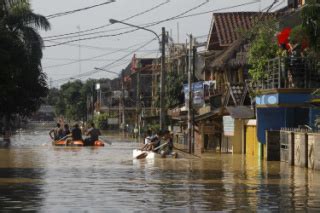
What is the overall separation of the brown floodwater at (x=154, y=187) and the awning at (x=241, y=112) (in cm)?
1002

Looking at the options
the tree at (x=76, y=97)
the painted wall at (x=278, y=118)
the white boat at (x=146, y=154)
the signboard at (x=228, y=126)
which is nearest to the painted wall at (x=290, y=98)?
the painted wall at (x=278, y=118)

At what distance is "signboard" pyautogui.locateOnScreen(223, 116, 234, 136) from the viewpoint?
1738 inches

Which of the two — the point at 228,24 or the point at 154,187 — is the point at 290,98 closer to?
the point at 154,187

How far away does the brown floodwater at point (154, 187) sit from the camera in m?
16.2

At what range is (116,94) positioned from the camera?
12900 cm

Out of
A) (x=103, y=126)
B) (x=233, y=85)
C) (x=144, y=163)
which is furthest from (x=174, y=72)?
(x=103, y=126)

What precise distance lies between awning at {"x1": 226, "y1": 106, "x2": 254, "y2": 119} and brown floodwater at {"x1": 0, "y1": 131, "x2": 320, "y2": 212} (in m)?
10.0

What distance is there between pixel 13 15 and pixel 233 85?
17.9 m

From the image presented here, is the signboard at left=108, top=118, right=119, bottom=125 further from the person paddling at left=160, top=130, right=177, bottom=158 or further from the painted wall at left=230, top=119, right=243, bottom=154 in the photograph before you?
the person paddling at left=160, top=130, right=177, bottom=158

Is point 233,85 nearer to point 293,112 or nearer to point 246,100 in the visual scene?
point 246,100

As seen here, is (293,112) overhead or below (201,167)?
overhead

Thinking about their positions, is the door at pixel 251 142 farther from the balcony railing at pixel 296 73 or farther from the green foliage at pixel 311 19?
the green foliage at pixel 311 19

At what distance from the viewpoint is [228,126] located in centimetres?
4488

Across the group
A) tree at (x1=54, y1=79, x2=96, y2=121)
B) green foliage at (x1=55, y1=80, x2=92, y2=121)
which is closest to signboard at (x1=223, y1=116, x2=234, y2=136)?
tree at (x1=54, y1=79, x2=96, y2=121)
